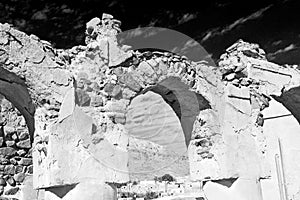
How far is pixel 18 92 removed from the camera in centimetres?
522

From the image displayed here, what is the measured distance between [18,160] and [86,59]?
11.1ft

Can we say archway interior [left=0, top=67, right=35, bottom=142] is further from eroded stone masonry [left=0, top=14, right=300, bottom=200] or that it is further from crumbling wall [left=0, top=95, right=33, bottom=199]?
crumbling wall [left=0, top=95, right=33, bottom=199]

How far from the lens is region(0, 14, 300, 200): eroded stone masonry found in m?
4.61

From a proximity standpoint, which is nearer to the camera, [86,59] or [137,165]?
[86,59]

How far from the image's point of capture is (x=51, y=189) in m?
4.63

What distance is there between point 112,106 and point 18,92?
1194 millimetres

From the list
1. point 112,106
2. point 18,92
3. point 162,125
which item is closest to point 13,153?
point 18,92

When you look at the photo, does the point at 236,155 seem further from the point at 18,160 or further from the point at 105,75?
the point at 18,160

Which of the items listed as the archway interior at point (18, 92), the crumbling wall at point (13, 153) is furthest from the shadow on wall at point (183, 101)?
the crumbling wall at point (13, 153)

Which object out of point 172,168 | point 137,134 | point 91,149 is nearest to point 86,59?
point 91,149

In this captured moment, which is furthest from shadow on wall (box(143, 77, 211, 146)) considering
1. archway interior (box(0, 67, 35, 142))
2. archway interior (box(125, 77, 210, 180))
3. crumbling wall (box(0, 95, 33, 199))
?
crumbling wall (box(0, 95, 33, 199))

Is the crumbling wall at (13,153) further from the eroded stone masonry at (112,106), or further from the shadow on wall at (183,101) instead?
the shadow on wall at (183,101)

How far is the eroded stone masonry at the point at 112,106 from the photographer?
15.1 feet

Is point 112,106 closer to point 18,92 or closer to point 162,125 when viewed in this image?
point 18,92
